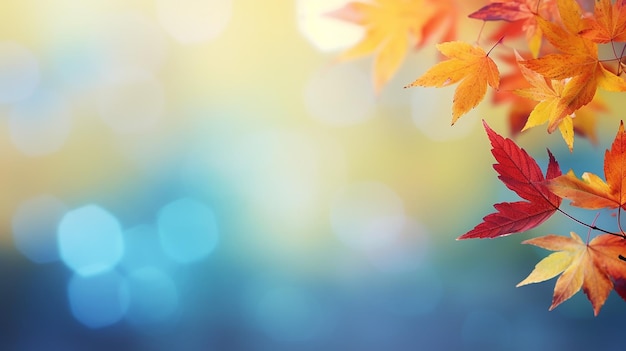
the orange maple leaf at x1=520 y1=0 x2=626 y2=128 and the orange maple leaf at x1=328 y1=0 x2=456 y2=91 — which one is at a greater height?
the orange maple leaf at x1=328 y1=0 x2=456 y2=91

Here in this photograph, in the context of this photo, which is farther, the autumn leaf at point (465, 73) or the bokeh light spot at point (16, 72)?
the bokeh light spot at point (16, 72)

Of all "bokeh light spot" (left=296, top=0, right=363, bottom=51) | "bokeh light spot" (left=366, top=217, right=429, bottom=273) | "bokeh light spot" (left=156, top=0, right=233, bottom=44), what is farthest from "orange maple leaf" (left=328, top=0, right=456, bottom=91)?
"bokeh light spot" (left=156, top=0, right=233, bottom=44)

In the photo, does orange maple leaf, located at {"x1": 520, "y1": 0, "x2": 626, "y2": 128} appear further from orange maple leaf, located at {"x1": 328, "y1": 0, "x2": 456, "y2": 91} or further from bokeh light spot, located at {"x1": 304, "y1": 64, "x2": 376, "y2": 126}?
bokeh light spot, located at {"x1": 304, "y1": 64, "x2": 376, "y2": 126}

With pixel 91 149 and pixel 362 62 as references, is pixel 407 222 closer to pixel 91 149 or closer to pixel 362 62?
pixel 362 62

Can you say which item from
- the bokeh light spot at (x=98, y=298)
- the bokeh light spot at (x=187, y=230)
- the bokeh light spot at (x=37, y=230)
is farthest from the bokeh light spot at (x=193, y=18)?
the bokeh light spot at (x=98, y=298)

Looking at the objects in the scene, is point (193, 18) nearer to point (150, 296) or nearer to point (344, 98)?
point (344, 98)

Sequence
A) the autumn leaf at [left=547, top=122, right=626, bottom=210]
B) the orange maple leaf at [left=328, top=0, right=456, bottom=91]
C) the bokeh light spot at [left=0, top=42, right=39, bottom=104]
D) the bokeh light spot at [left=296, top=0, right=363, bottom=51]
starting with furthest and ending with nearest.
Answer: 1. the bokeh light spot at [left=0, top=42, right=39, bottom=104]
2. the bokeh light spot at [left=296, top=0, right=363, bottom=51]
3. the orange maple leaf at [left=328, top=0, right=456, bottom=91]
4. the autumn leaf at [left=547, top=122, right=626, bottom=210]

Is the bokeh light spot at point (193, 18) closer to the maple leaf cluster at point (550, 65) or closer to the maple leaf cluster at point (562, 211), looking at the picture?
the maple leaf cluster at point (550, 65)
